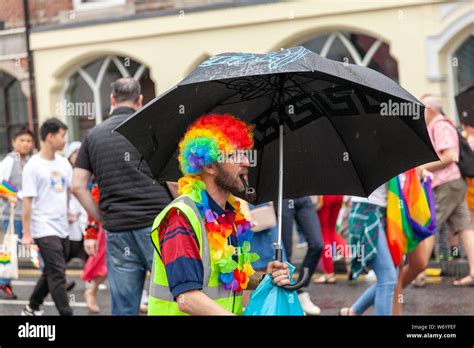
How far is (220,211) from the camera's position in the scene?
401 cm

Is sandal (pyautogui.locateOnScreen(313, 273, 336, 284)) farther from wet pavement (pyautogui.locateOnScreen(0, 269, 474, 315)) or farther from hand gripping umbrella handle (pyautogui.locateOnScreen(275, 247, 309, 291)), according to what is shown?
hand gripping umbrella handle (pyautogui.locateOnScreen(275, 247, 309, 291))

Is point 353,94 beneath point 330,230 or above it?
above

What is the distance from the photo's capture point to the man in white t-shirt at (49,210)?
26.7 feet

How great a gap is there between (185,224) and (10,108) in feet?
58.5

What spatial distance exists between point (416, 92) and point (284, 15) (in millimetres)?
2715

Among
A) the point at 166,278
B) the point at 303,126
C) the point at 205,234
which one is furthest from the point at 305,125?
the point at 166,278

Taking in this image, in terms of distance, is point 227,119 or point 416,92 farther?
point 416,92

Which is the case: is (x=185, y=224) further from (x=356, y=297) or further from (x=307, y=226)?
(x=356, y=297)

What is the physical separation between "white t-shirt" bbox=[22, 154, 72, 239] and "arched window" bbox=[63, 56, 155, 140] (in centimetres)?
1130

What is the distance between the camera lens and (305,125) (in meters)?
4.48

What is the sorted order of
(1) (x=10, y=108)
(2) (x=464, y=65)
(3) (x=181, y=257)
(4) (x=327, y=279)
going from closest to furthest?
(3) (x=181, y=257) < (4) (x=327, y=279) < (2) (x=464, y=65) < (1) (x=10, y=108)

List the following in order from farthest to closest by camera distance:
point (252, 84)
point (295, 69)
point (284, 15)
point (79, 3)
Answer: point (79, 3) → point (284, 15) → point (252, 84) → point (295, 69)
